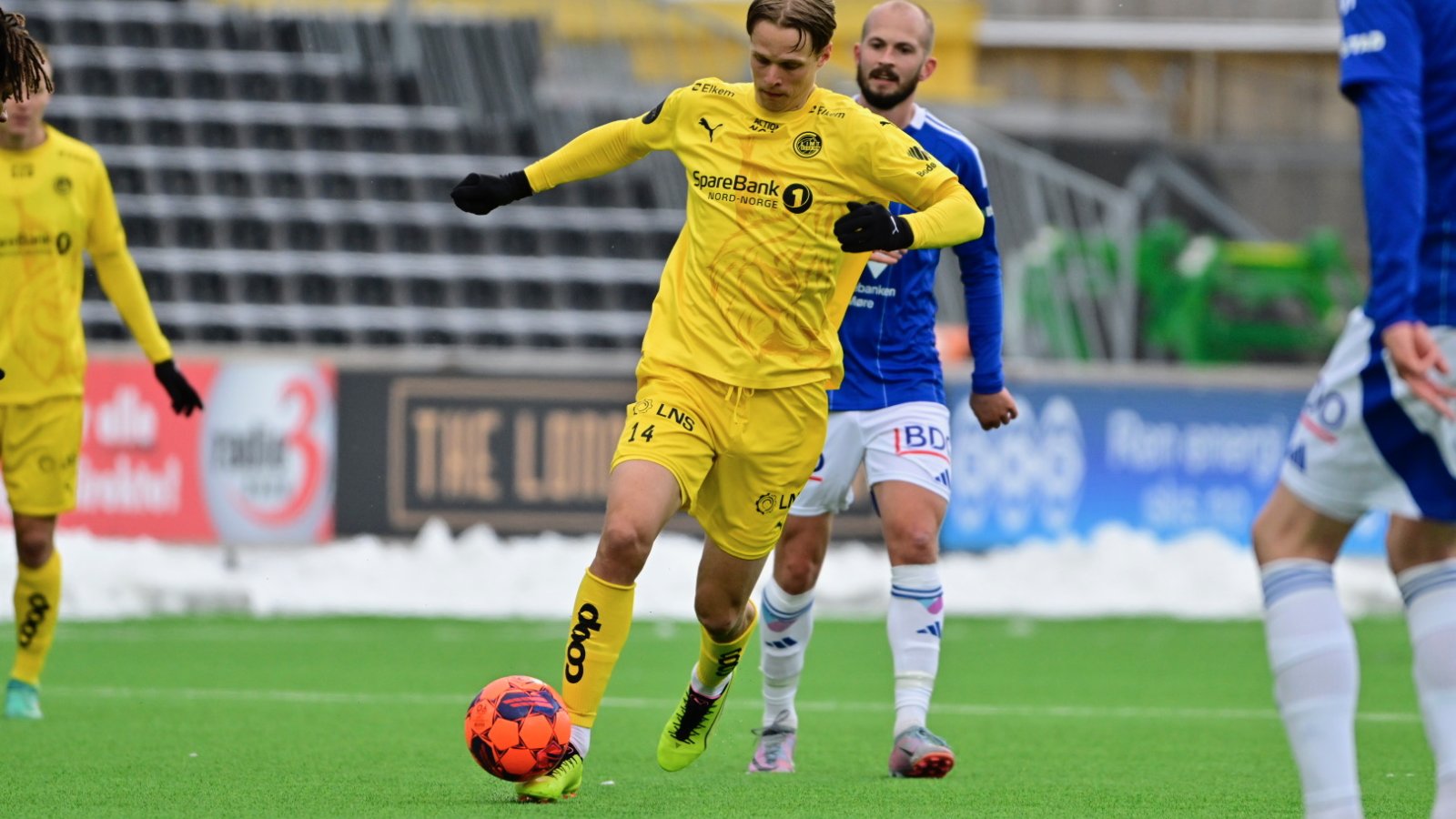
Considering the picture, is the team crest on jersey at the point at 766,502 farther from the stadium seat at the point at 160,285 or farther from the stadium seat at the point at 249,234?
the stadium seat at the point at 249,234

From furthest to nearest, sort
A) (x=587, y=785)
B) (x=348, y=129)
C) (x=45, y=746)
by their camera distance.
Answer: (x=348, y=129), (x=45, y=746), (x=587, y=785)

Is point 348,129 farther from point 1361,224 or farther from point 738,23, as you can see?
point 1361,224

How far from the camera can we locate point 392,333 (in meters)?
19.4

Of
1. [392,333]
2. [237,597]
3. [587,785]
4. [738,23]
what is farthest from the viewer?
[738,23]

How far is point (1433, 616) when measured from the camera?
4.30m

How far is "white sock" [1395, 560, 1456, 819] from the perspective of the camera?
13.9 ft

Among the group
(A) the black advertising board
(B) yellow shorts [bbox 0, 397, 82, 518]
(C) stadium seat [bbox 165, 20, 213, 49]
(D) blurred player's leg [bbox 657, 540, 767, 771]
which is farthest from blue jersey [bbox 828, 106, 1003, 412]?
(C) stadium seat [bbox 165, 20, 213, 49]

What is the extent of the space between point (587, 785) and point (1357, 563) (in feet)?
35.2

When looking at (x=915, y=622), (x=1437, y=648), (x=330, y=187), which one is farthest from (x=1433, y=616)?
(x=330, y=187)

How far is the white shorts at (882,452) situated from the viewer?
704cm

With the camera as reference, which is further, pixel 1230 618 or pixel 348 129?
pixel 348 129

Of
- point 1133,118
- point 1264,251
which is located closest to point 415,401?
point 1264,251

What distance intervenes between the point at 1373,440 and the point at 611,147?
267 centimetres

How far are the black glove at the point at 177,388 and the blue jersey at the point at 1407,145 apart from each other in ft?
17.6
